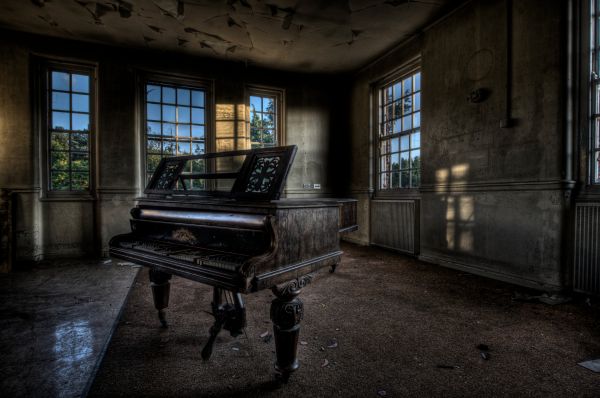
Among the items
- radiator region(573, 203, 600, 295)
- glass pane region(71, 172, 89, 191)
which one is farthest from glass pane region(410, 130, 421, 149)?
glass pane region(71, 172, 89, 191)

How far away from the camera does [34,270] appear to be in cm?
451

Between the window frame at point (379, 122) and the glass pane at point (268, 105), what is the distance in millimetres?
2118

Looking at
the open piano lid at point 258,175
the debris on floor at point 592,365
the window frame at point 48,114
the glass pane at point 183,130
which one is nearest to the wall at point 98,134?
the window frame at point 48,114

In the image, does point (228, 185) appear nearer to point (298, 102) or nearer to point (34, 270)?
point (298, 102)

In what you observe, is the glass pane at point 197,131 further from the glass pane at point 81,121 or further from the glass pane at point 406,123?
the glass pane at point 406,123

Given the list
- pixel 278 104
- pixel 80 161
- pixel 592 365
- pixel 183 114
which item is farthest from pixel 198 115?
pixel 592 365

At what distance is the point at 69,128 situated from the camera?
212 inches

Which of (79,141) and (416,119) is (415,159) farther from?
(79,141)

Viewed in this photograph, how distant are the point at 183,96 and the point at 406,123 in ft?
13.8

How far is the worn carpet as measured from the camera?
178 cm

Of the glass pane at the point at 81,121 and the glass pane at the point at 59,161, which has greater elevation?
the glass pane at the point at 81,121

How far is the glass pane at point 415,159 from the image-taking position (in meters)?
5.25

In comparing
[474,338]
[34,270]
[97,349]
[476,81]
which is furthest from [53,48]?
[474,338]

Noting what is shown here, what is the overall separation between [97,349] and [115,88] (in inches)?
185
